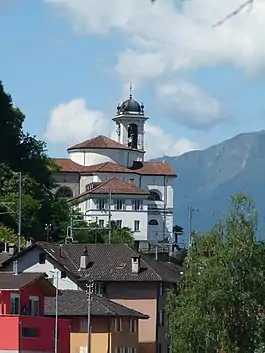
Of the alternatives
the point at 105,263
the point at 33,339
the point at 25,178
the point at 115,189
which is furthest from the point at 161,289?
the point at 115,189

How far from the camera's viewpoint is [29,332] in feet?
228

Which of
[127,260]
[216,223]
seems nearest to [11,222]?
[127,260]

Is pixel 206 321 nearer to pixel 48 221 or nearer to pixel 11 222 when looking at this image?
pixel 11 222

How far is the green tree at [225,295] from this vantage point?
7425cm

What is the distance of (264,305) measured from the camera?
247 ft

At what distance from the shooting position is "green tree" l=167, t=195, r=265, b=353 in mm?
74250

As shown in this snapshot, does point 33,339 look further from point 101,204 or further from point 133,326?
point 101,204

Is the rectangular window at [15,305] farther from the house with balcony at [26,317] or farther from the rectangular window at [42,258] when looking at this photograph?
the rectangular window at [42,258]

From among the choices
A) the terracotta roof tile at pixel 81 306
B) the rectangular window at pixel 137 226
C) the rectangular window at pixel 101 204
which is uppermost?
the rectangular window at pixel 101 204

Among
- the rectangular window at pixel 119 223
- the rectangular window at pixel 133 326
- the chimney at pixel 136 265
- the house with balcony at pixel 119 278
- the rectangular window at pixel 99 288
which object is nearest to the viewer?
the rectangular window at pixel 133 326

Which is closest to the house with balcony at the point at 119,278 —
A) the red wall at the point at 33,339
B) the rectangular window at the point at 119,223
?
the red wall at the point at 33,339

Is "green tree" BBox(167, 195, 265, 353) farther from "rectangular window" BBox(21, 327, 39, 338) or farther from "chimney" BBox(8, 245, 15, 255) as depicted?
"chimney" BBox(8, 245, 15, 255)

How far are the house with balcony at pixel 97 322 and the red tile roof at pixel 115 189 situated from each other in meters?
107

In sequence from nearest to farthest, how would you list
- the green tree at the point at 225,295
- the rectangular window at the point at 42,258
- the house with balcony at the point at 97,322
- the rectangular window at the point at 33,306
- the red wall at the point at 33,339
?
1. the red wall at the point at 33,339
2. the rectangular window at the point at 33,306
3. the green tree at the point at 225,295
4. the house with balcony at the point at 97,322
5. the rectangular window at the point at 42,258
